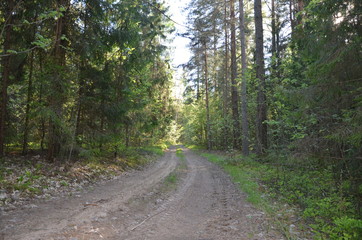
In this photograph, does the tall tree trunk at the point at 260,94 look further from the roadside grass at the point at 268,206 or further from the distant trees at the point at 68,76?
the distant trees at the point at 68,76

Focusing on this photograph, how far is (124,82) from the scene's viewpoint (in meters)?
12.9

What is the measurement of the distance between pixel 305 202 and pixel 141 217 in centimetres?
409

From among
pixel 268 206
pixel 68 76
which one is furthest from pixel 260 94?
pixel 68 76

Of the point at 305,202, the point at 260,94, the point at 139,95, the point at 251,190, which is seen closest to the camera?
the point at 305,202

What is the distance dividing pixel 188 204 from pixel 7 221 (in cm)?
413

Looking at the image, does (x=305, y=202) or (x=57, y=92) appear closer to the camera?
(x=305, y=202)

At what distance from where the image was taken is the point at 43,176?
8.01 m

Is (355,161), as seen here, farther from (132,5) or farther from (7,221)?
(132,5)

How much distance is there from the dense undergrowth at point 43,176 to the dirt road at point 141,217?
2.23 feet

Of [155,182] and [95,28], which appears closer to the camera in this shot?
[155,182]

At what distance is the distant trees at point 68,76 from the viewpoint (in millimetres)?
8859

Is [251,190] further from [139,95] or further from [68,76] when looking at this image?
[139,95]

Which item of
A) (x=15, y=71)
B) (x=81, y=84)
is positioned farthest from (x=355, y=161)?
(x=15, y=71)

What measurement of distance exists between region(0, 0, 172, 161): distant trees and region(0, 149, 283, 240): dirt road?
3468mm
